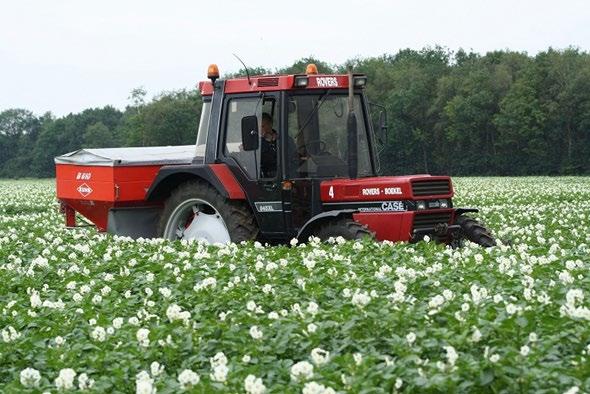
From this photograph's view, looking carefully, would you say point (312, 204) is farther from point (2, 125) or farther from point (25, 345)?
point (2, 125)

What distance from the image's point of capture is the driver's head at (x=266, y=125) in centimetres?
1323

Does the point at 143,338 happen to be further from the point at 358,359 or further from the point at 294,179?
the point at 294,179

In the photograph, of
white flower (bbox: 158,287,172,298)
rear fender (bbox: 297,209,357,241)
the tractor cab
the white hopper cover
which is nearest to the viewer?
white flower (bbox: 158,287,172,298)

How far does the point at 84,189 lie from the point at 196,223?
2.54 m

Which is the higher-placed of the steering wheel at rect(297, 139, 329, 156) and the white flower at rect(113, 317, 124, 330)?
the steering wheel at rect(297, 139, 329, 156)

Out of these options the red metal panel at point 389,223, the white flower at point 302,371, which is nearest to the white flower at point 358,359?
the white flower at point 302,371

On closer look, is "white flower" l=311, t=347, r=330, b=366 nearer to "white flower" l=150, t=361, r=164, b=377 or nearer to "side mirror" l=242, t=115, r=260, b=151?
"white flower" l=150, t=361, r=164, b=377

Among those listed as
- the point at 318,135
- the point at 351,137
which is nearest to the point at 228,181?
the point at 318,135

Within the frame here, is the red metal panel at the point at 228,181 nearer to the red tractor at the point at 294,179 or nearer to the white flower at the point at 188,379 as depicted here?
the red tractor at the point at 294,179

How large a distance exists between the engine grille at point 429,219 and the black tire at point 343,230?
64 cm

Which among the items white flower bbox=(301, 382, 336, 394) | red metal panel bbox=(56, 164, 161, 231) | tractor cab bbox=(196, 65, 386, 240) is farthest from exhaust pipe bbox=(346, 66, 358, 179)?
white flower bbox=(301, 382, 336, 394)

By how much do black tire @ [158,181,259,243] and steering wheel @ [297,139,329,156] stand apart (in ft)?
3.73

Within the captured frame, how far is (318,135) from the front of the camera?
1323 cm

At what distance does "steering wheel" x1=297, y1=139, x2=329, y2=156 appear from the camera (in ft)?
42.9
